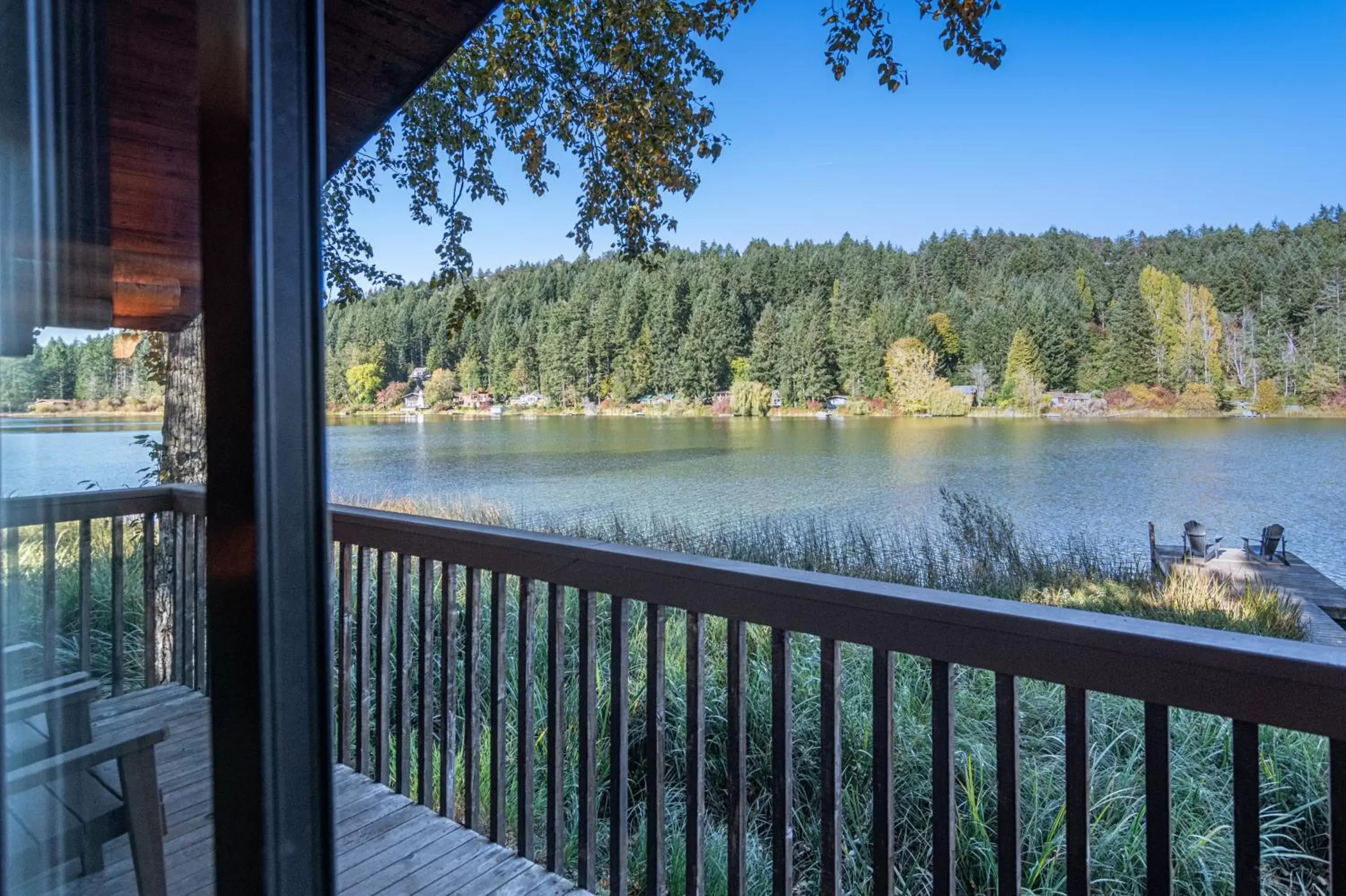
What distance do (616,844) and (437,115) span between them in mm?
4256

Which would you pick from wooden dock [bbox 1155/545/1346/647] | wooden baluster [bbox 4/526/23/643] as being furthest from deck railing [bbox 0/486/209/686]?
wooden dock [bbox 1155/545/1346/647]

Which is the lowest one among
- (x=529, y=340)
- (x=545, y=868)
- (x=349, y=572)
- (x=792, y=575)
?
(x=545, y=868)

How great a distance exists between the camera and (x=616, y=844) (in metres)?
1.61

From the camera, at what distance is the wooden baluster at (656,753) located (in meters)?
1.52

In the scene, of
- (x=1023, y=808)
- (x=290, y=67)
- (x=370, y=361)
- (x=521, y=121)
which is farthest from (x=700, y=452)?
(x=290, y=67)

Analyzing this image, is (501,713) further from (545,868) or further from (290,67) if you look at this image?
(290,67)

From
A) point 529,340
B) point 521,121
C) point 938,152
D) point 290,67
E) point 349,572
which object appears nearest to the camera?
point 290,67

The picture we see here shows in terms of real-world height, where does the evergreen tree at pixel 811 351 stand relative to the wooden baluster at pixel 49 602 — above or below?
above

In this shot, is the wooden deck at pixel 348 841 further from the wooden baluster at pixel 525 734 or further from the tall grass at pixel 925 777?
the tall grass at pixel 925 777

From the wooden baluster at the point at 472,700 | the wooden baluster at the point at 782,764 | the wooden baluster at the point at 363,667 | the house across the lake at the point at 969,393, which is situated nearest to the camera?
the wooden baluster at the point at 782,764

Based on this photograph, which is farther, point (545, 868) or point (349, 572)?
point (349, 572)

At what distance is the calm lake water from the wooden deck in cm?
336

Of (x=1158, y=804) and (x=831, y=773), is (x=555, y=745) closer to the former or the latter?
(x=831, y=773)

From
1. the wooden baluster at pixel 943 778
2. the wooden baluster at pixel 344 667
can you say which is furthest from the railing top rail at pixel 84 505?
the wooden baluster at pixel 344 667
